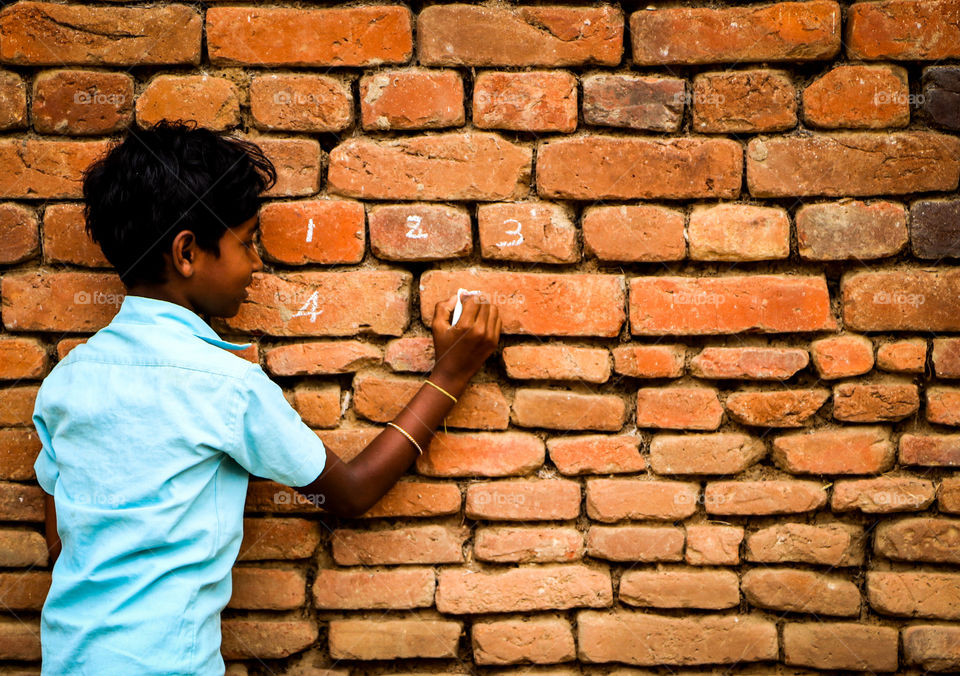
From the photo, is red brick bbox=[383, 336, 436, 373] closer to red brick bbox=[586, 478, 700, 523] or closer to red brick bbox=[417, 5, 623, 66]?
red brick bbox=[586, 478, 700, 523]

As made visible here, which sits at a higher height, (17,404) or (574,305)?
(574,305)

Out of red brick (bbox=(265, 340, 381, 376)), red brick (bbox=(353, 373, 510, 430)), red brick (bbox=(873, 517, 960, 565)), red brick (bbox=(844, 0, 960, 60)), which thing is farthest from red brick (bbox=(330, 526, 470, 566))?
red brick (bbox=(844, 0, 960, 60))

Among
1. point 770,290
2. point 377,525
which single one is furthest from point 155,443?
point 770,290

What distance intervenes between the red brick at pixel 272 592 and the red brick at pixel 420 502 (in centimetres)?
21

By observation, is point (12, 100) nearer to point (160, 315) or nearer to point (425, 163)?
point (160, 315)

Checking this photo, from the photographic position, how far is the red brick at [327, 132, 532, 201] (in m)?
1.41

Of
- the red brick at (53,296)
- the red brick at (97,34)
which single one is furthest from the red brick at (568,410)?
the red brick at (97,34)

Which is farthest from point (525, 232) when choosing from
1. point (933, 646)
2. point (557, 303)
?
point (933, 646)

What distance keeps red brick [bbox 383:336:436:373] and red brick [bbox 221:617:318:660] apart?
0.60m

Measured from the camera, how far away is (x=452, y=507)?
4.76 feet

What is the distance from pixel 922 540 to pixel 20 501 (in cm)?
194

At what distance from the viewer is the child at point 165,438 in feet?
3.71

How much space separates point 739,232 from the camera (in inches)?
55.9

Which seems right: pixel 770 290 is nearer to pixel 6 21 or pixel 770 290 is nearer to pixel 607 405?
pixel 607 405
